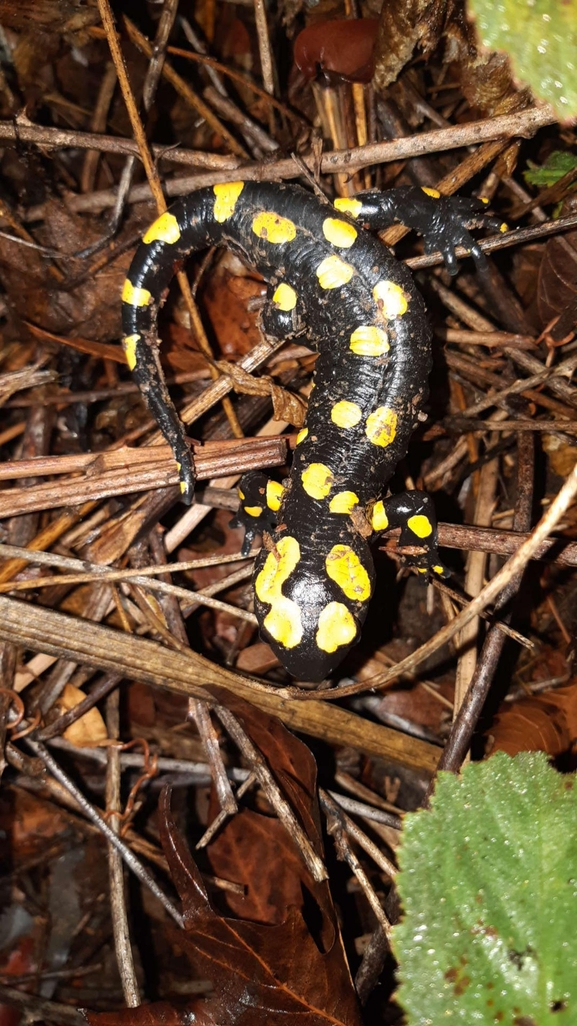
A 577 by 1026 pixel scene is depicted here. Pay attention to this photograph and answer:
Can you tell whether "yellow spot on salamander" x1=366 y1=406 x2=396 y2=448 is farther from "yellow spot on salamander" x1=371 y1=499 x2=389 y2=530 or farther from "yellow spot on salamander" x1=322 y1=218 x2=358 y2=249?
"yellow spot on salamander" x1=322 y1=218 x2=358 y2=249

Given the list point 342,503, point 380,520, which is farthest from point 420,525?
point 342,503

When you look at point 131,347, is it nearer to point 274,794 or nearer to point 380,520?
point 380,520

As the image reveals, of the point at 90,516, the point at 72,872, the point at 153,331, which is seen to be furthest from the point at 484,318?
the point at 72,872

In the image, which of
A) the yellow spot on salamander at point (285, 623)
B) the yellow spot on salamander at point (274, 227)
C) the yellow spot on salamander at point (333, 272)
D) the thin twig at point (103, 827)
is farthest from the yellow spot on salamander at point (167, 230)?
the thin twig at point (103, 827)

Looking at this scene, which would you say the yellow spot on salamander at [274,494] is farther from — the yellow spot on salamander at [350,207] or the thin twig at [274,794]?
the yellow spot on salamander at [350,207]

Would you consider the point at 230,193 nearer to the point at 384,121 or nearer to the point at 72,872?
the point at 384,121

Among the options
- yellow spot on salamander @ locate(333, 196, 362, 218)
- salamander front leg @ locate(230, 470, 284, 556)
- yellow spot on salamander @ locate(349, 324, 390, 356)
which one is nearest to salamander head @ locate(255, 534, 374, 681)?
salamander front leg @ locate(230, 470, 284, 556)
